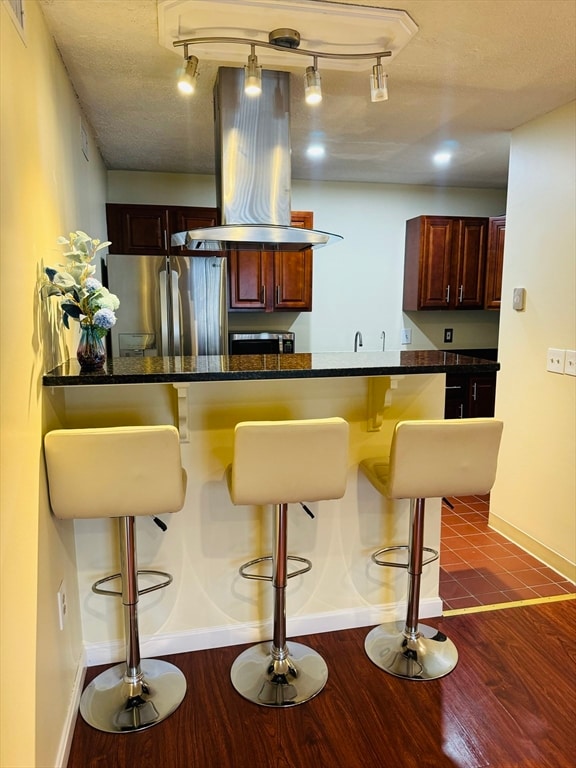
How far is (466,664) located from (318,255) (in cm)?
315

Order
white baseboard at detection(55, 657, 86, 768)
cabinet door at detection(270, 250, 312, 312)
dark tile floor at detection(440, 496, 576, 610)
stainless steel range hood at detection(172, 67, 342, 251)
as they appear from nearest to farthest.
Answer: white baseboard at detection(55, 657, 86, 768) → stainless steel range hood at detection(172, 67, 342, 251) → dark tile floor at detection(440, 496, 576, 610) → cabinet door at detection(270, 250, 312, 312)

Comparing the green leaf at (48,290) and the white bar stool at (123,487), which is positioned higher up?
the green leaf at (48,290)

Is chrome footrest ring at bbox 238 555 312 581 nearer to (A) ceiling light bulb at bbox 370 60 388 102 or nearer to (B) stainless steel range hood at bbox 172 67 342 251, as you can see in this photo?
(B) stainless steel range hood at bbox 172 67 342 251

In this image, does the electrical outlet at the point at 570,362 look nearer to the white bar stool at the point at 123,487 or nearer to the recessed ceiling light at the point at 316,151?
the recessed ceiling light at the point at 316,151

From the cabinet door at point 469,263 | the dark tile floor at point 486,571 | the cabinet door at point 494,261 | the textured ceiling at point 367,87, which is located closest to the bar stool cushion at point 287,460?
the dark tile floor at point 486,571

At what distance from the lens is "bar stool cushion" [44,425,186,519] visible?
5.35 feet

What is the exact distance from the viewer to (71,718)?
5.82 ft

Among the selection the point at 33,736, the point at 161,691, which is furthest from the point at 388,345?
the point at 33,736

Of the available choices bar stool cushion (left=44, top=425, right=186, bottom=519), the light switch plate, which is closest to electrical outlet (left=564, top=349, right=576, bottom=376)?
the light switch plate

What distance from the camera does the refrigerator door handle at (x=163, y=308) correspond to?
3416 mm

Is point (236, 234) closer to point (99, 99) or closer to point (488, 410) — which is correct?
point (99, 99)

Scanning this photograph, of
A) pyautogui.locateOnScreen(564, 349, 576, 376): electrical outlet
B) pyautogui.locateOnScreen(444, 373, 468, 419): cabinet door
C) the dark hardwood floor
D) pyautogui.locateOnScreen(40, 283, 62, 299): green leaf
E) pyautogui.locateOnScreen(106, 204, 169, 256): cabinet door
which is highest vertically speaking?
pyautogui.locateOnScreen(106, 204, 169, 256): cabinet door

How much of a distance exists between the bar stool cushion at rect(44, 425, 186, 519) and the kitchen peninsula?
0.81 ft

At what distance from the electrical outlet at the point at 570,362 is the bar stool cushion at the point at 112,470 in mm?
2080
